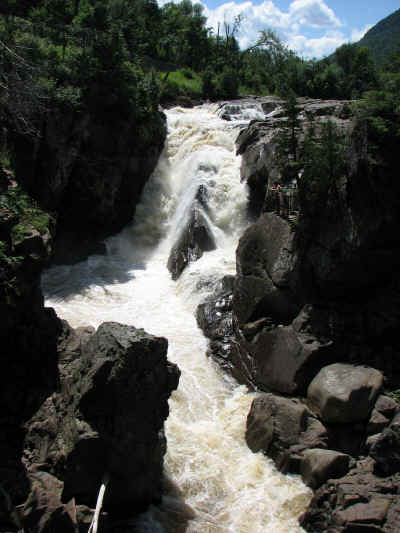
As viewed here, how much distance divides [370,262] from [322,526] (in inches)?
215

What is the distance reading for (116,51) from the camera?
17.9 meters

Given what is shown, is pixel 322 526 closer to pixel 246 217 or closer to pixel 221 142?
pixel 246 217

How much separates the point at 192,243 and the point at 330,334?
6.76 meters

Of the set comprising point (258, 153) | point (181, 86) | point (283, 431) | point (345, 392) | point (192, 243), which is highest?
point (181, 86)

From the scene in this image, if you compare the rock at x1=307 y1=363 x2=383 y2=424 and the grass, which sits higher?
the grass

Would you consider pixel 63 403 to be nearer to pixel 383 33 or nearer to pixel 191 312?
pixel 191 312

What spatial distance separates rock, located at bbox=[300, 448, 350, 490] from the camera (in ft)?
23.7

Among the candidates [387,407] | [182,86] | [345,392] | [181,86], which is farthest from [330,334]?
[182,86]

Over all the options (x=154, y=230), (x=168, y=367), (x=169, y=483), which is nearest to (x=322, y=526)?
(x=169, y=483)

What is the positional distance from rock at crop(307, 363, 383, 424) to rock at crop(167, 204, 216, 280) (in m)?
7.15

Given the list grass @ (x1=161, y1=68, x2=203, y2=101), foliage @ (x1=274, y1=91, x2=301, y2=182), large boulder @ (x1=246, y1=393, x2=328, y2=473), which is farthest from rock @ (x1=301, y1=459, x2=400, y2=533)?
grass @ (x1=161, y1=68, x2=203, y2=101)


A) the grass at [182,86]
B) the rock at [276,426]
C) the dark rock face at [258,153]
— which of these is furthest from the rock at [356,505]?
the grass at [182,86]

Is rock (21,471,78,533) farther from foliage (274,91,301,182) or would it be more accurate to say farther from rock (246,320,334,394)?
foliage (274,91,301,182)

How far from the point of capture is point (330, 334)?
32.6ft
